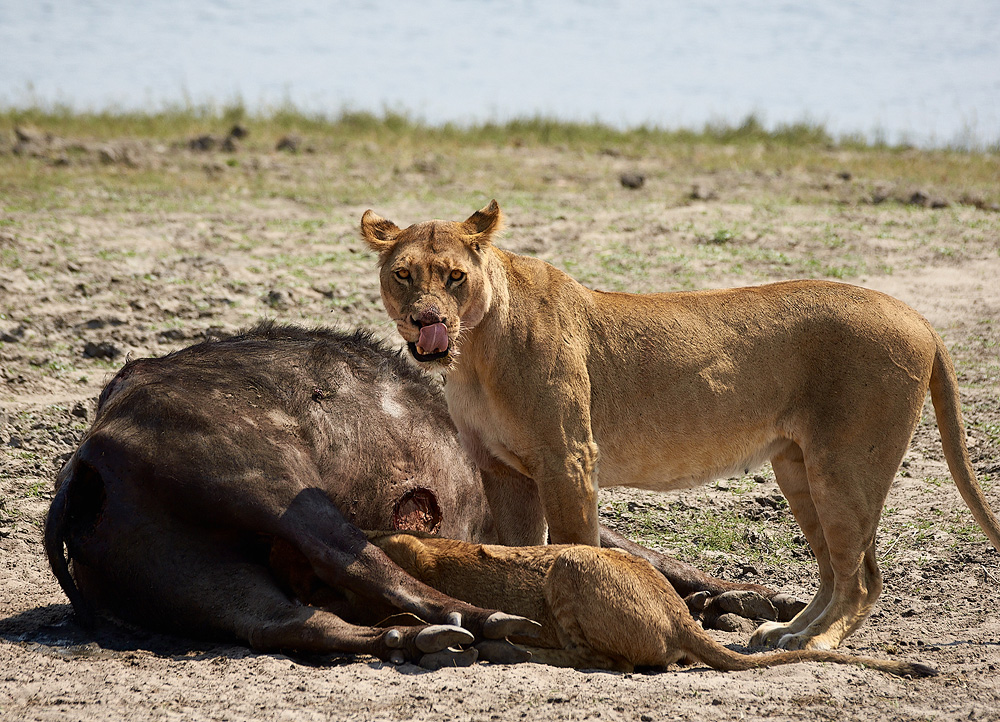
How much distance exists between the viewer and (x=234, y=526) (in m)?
4.32

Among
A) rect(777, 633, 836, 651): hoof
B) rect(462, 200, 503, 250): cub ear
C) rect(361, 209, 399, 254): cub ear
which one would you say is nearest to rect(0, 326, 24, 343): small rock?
rect(361, 209, 399, 254): cub ear

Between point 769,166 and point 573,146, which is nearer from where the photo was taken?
point 769,166

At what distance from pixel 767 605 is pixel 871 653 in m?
0.68

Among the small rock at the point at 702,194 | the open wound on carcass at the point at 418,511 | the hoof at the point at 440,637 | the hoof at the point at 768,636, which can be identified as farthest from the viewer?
the small rock at the point at 702,194

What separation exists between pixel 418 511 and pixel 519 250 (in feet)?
17.8

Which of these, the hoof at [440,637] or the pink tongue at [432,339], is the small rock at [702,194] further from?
the hoof at [440,637]

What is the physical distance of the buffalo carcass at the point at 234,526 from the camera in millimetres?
4156

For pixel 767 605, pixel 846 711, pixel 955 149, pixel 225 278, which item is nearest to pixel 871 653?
pixel 767 605

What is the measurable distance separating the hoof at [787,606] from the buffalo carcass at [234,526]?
5.65ft

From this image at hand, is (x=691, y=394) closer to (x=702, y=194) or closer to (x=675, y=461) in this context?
(x=675, y=461)

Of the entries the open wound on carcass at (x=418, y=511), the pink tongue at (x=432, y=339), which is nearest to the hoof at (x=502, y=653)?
the open wound on carcass at (x=418, y=511)

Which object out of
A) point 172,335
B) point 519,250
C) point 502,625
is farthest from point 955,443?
point 519,250

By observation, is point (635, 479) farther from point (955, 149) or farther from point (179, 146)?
point (955, 149)

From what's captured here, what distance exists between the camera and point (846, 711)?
372 centimetres
